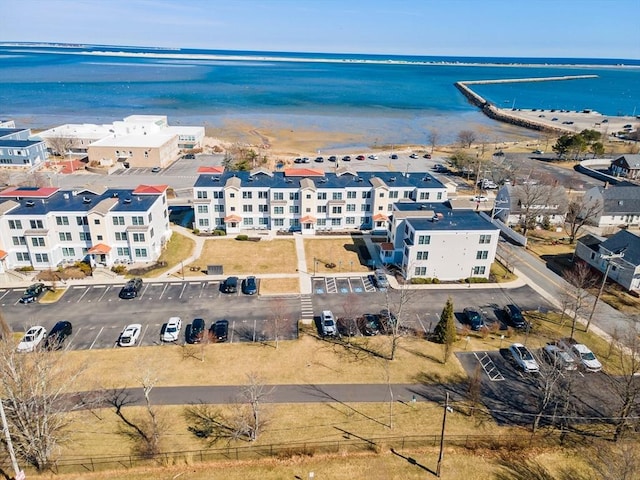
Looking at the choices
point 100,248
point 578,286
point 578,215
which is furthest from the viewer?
point 578,215

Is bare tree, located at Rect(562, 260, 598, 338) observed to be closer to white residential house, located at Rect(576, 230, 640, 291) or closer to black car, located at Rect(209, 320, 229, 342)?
white residential house, located at Rect(576, 230, 640, 291)

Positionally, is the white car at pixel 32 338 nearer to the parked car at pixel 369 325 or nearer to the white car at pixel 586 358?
the parked car at pixel 369 325

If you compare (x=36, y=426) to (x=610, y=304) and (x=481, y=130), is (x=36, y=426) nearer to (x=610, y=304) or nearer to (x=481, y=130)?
(x=610, y=304)

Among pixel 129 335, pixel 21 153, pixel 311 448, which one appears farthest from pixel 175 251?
pixel 21 153

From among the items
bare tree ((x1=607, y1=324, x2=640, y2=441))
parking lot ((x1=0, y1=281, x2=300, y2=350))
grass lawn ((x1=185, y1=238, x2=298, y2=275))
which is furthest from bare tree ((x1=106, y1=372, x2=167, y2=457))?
bare tree ((x1=607, y1=324, x2=640, y2=441))

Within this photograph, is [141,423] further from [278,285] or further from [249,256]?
[249,256]

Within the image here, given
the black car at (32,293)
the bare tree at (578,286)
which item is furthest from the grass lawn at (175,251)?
the bare tree at (578,286)
